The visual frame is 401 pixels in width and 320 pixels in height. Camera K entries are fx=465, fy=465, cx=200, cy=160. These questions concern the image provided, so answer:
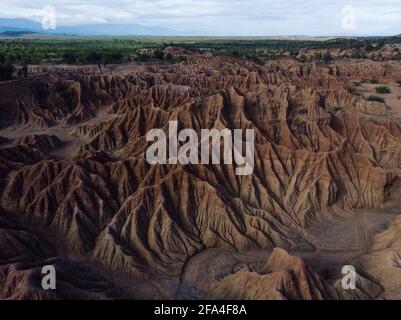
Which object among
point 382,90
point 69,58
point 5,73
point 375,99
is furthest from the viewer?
point 69,58

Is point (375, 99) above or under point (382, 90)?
under

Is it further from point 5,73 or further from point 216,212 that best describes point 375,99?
point 5,73

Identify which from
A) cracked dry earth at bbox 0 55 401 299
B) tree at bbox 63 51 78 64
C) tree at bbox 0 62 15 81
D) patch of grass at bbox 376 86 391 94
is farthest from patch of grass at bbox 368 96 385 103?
tree at bbox 63 51 78 64

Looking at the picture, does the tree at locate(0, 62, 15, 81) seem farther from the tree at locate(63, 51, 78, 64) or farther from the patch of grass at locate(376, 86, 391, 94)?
the patch of grass at locate(376, 86, 391, 94)

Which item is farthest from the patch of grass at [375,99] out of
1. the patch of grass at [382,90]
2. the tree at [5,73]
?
the tree at [5,73]

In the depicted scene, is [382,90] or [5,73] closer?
[5,73]

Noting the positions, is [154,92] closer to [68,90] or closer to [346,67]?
[68,90]

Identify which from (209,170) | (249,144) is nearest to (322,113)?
(249,144)

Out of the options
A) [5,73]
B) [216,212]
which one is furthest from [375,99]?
[5,73]
